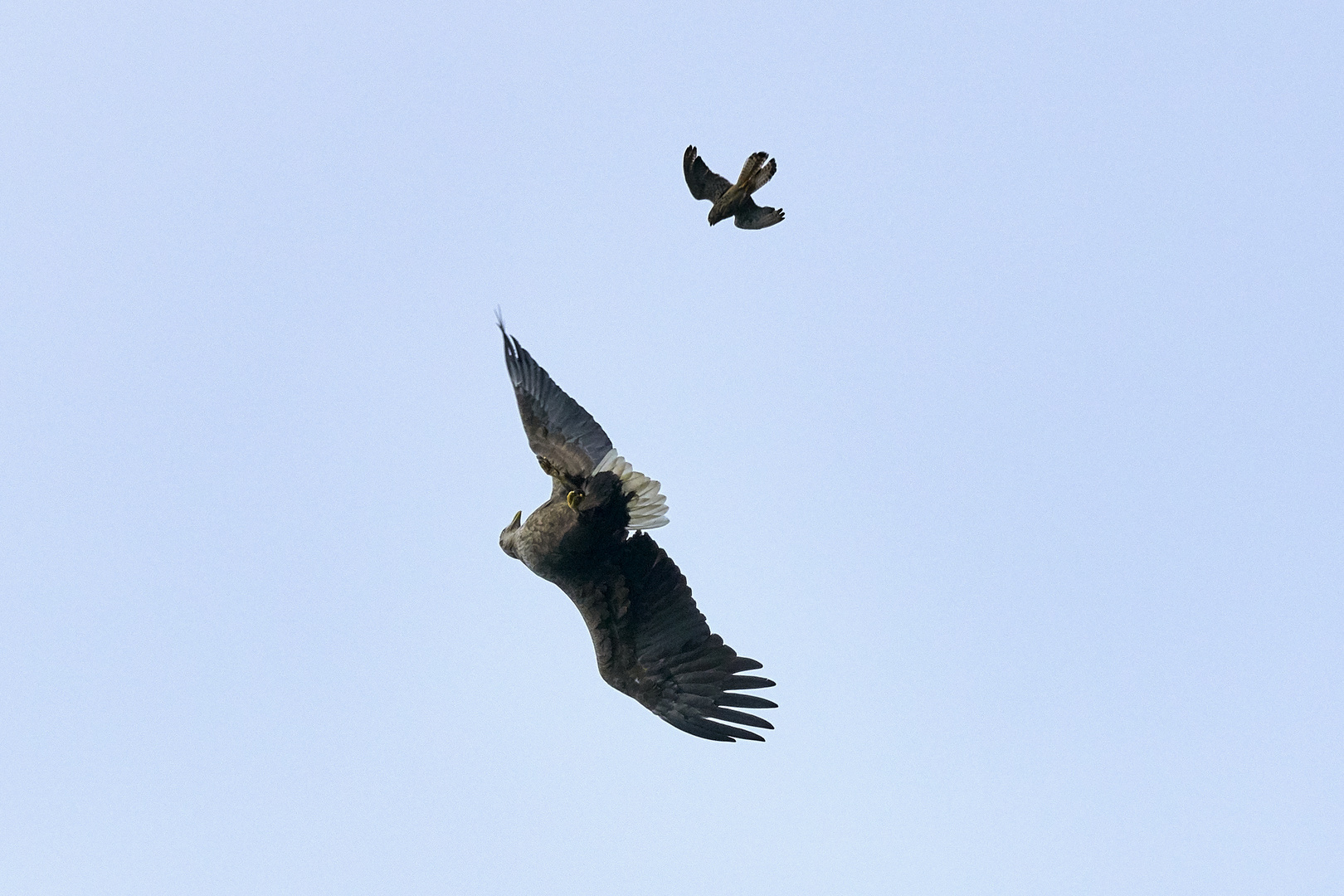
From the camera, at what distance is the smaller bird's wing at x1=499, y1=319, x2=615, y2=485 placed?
39.9 feet

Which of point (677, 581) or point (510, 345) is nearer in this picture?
point (677, 581)

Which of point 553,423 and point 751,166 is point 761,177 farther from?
point 553,423

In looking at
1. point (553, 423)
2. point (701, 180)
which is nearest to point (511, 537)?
point (553, 423)

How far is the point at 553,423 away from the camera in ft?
40.7

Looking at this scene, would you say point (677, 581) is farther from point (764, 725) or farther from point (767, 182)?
point (767, 182)

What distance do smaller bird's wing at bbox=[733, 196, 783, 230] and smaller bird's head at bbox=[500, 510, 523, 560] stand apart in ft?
10.6

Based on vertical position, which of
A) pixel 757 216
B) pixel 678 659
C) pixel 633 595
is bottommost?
pixel 678 659

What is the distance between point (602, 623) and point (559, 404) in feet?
6.53

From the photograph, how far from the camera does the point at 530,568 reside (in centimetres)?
1190

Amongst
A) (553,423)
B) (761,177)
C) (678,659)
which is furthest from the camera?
(553,423)

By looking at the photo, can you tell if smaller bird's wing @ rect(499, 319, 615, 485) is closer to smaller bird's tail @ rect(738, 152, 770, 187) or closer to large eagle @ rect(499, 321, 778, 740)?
large eagle @ rect(499, 321, 778, 740)

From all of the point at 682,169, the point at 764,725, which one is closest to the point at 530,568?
the point at 764,725

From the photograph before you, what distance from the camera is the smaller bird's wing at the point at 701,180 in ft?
36.6

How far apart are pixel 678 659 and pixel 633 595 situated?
0.64 meters
